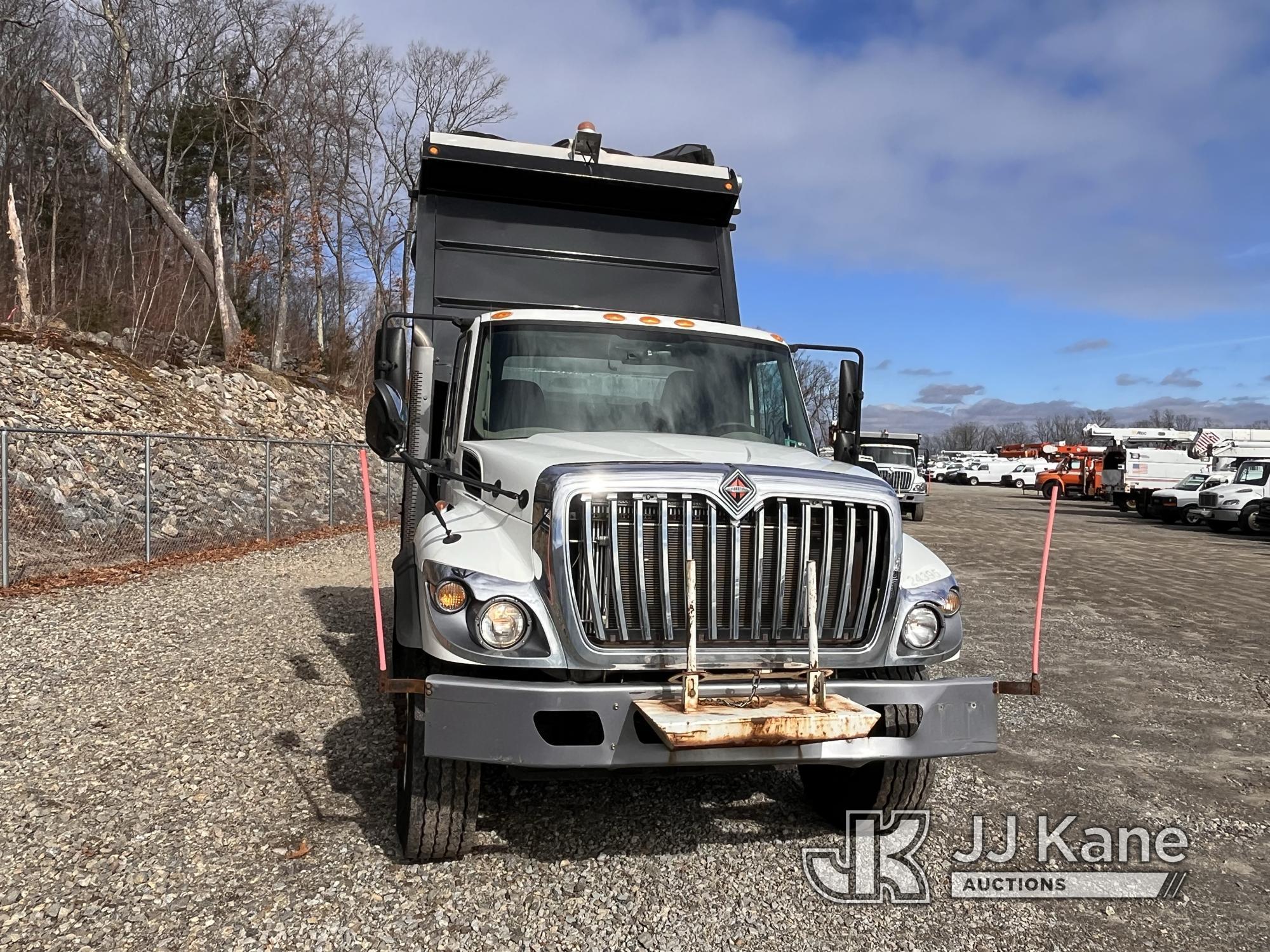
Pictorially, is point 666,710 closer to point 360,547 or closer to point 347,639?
point 347,639

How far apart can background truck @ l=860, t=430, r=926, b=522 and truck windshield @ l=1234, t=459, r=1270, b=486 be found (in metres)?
8.34

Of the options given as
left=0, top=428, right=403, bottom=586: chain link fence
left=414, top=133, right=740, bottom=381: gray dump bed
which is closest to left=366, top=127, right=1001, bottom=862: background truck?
left=414, top=133, right=740, bottom=381: gray dump bed

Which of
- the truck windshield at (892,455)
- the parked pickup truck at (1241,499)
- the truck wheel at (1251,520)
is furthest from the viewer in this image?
the truck windshield at (892,455)

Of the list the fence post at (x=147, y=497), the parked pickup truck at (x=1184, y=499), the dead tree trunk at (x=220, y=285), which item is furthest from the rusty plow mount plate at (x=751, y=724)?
the parked pickup truck at (x=1184, y=499)

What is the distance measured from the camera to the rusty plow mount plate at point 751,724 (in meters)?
3.07

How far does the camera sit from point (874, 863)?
399cm

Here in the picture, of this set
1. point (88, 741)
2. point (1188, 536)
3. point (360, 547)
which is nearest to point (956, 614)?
point (88, 741)

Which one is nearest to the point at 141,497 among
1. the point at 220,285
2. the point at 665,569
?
the point at 665,569

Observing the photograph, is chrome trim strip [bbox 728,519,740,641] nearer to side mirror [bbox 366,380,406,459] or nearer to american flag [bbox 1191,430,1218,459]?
side mirror [bbox 366,380,406,459]

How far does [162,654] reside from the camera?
7230 mm

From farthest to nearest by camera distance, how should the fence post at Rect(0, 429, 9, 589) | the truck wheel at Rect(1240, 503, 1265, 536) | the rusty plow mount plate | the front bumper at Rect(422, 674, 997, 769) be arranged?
the truck wheel at Rect(1240, 503, 1265, 536)
the fence post at Rect(0, 429, 9, 589)
the front bumper at Rect(422, 674, 997, 769)
the rusty plow mount plate

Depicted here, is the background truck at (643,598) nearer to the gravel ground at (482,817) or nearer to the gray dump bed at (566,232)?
the gravel ground at (482,817)

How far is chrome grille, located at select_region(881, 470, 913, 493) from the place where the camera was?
83.2ft

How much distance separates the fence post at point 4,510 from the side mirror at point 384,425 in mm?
6864
